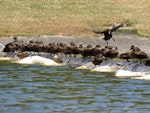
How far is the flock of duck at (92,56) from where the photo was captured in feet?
120

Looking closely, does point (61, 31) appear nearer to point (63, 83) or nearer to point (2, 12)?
point (2, 12)

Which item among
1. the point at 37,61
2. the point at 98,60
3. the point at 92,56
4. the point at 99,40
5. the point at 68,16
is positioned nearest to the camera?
the point at 98,60

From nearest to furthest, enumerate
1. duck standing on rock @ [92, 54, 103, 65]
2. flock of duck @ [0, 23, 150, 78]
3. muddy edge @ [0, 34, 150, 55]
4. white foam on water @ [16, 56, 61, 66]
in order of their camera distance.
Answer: flock of duck @ [0, 23, 150, 78]
duck standing on rock @ [92, 54, 103, 65]
white foam on water @ [16, 56, 61, 66]
muddy edge @ [0, 34, 150, 55]

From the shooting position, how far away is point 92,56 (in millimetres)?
→ 42781

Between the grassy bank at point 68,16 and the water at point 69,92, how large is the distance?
2362 centimetres

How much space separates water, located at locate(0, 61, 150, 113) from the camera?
80.1 ft

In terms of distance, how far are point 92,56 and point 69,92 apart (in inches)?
556

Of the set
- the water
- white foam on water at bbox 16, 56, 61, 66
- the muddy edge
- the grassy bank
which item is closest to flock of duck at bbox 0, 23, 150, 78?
white foam on water at bbox 16, 56, 61, 66

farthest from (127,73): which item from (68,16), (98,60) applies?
(68,16)

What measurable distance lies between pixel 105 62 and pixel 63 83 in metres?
7.41

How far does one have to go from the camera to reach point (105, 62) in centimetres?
3950

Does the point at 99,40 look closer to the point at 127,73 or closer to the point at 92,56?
the point at 92,56

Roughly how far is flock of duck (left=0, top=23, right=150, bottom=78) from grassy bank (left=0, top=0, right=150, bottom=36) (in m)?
11.8

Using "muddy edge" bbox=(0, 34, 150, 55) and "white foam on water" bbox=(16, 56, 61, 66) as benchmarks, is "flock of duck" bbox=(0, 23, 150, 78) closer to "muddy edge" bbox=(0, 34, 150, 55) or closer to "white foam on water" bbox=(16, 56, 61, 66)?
"white foam on water" bbox=(16, 56, 61, 66)
